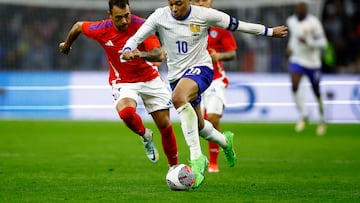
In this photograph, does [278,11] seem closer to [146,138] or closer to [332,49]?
[332,49]

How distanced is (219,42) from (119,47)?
224 cm

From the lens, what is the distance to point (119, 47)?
1181 centimetres

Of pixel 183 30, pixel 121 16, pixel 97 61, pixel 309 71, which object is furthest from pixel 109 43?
pixel 97 61

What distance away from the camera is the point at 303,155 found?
15.9 meters

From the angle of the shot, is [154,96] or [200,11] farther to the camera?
[154,96]

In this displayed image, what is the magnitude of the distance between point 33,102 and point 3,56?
3945 mm

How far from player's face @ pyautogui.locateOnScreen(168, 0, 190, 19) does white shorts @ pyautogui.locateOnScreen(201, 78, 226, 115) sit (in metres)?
2.73

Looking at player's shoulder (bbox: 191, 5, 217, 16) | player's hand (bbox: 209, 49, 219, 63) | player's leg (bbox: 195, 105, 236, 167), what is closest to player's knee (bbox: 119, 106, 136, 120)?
player's leg (bbox: 195, 105, 236, 167)

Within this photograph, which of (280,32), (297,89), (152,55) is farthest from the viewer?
(297,89)

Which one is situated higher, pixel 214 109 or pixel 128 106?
pixel 128 106

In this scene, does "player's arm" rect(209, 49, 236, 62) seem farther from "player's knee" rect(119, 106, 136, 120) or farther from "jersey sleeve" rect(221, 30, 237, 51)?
"player's knee" rect(119, 106, 136, 120)

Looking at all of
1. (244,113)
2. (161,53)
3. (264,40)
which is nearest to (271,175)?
(161,53)

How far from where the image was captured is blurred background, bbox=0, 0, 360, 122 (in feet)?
81.1

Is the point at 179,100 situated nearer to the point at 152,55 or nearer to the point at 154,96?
the point at 152,55
